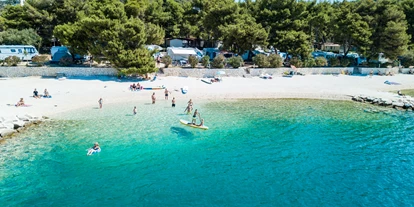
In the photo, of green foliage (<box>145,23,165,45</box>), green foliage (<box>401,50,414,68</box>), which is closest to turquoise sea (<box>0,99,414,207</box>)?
green foliage (<box>145,23,165,45</box>)

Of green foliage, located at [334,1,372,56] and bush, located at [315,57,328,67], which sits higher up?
green foliage, located at [334,1,372,56]

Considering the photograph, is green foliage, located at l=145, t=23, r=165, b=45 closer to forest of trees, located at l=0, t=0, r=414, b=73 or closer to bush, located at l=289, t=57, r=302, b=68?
forest of trees, located at l=0, t=0, r=414, b=73

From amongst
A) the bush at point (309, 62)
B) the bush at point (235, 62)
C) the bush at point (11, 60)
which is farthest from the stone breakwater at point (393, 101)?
the bush at point (11, 60)

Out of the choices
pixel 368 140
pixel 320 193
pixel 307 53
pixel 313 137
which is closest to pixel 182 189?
pixel 320 193

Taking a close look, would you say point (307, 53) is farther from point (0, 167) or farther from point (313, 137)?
point (0, 167)

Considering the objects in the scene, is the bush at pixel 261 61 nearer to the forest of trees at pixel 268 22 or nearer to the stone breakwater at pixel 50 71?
the forest of trees at pixel 268 22
